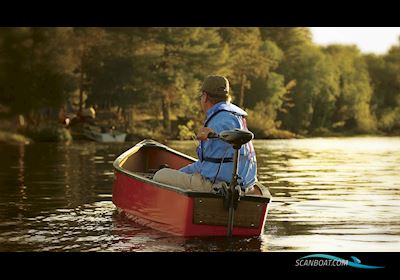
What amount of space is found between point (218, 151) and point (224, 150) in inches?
2.2

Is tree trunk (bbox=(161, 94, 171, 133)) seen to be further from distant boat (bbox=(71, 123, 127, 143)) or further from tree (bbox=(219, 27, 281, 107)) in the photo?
distant boat (bbox=(71, 123, 127, 143))

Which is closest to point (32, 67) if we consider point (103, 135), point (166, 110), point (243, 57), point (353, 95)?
point (103, 135)

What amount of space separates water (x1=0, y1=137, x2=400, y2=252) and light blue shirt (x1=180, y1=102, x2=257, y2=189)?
596 millimetres

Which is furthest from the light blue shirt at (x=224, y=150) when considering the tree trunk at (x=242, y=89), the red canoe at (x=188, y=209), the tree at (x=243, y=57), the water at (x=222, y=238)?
the tree trunk at (x=242, y=89)

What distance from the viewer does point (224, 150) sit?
8.57 m

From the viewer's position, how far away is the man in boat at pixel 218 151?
8.56 meters

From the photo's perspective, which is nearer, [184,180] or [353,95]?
[184,180]

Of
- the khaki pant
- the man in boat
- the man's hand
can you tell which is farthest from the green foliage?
the man's hand

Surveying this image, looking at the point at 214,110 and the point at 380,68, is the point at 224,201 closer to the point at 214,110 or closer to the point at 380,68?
the point at 214,110

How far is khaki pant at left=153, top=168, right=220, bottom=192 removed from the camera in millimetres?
8727

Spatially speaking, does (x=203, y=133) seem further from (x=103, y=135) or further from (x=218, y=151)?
(x=103, y=135)

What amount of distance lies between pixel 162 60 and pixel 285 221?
32420 mm

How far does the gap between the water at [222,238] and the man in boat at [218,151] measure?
Answer: 55cm

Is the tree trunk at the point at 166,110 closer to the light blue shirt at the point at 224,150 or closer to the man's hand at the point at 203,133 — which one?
the light blue shirt at the point at 224,150
